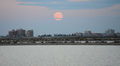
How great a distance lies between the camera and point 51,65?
170 feet

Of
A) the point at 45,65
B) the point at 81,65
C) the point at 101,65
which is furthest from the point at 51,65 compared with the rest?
the point at 101,65

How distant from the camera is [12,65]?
52.0 meters

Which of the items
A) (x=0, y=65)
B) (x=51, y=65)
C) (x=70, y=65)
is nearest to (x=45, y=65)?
(x=51, y=65)

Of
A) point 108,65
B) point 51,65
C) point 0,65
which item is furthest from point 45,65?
point 108,65

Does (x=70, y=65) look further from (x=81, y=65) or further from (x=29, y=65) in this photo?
(x=29, y=65)

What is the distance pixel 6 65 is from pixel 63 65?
1041cm

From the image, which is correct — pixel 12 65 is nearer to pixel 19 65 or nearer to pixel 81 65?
pixel 19 65

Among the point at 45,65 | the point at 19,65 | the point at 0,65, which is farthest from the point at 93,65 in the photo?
the point at 0,65

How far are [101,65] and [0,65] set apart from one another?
18.4 m

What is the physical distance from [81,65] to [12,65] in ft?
41.5

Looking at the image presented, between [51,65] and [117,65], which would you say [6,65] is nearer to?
[51,65]

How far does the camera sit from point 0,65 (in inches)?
2048

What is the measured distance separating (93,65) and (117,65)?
4.27 meters

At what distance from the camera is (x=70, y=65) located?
170 ft
